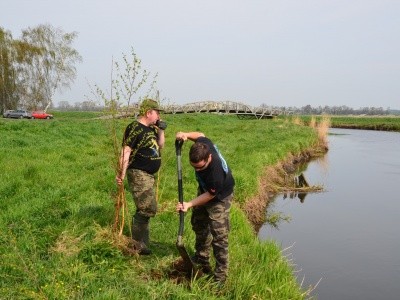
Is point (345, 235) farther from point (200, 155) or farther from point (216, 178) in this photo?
point (200, 155)

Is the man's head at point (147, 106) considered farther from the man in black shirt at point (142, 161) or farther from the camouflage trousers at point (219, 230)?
the camouflage trousers at point (219, 230)

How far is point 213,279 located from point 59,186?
5.02 meters

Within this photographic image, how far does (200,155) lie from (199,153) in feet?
0.08

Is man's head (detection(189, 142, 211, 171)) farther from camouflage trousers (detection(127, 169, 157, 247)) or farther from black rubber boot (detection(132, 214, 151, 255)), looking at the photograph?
black rubber boot (detection(132, 214, 151, 255))

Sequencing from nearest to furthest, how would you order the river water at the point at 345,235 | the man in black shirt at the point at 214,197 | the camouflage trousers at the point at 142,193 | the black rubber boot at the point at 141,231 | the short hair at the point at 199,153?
the short hair at the point at 199,153
the man in black shirt at the point at 214,197
the camouflage trousers at the point at 142,193
the black rubber boot at the point at 141,231
the river water at the point at 345,235

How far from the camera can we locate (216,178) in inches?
179

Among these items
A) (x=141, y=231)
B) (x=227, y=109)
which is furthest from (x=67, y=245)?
(x=227, y=109)

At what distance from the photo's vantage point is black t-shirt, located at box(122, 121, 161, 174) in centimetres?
520

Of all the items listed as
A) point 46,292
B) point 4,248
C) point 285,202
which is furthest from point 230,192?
point 285,202

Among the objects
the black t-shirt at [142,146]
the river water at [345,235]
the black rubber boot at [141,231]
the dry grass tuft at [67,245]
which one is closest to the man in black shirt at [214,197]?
the black t-shirt at [142,146]

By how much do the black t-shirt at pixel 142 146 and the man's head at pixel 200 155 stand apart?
3.25 ft

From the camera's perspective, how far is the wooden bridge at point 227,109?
4566 centimetres

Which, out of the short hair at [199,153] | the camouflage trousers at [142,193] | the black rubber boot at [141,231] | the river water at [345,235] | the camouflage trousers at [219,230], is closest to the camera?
the short hair at [199,153]

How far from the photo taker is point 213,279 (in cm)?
480
